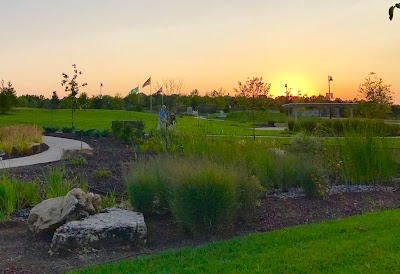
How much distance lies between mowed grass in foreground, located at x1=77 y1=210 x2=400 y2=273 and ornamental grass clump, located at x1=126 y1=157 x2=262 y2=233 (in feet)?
1.51

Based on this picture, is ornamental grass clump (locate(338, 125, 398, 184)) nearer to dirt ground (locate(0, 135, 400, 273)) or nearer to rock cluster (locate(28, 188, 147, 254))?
dirt ground (locate(0, 135, 400, 273))

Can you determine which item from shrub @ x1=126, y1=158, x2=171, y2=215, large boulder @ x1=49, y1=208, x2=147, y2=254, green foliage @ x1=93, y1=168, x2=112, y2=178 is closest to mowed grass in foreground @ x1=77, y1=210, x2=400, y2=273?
large boulder @ x1=49, y1=208, x2=147, y2=254

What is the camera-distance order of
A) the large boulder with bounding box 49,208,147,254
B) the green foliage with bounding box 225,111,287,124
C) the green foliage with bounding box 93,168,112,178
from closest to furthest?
the large boulder with bounding box 49,208,147,254 → the green foliage with bounding box 93,168,112,178 → the green foliage with bounding box 225,111,287,124

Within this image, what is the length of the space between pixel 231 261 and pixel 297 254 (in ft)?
2.15

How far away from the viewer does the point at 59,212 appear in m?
6.42

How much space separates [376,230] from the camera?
5965 millimetres

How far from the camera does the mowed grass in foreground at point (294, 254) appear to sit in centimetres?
470

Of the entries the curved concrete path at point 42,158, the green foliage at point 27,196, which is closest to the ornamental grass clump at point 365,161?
the green foliage at point 27,196

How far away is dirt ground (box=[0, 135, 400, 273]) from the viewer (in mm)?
5469

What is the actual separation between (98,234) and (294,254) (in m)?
2.18

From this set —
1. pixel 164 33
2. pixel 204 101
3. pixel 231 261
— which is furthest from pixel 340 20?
pixel 204 101

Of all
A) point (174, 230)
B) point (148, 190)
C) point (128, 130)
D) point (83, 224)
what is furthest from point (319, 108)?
point (83, 224)

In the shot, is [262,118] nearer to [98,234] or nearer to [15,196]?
[15,196]

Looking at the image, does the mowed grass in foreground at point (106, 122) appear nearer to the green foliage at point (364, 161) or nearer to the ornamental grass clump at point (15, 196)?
the green foliage at point (364, 161)
